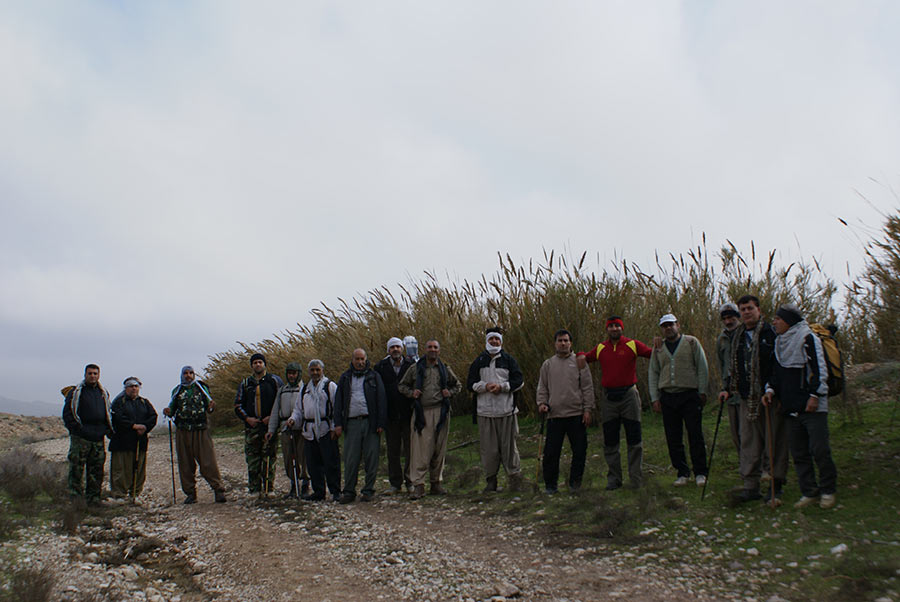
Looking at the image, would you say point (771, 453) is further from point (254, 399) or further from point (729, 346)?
point (254, 399)

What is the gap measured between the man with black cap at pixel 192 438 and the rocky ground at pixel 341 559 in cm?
84

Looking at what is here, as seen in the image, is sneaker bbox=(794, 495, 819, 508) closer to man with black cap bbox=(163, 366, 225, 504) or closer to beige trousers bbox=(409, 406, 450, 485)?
beige trousers bbox=(409, 406, 450, 485)

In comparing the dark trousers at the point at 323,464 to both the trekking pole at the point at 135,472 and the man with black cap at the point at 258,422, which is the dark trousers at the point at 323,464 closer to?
the man with black cap at the point at 258,422

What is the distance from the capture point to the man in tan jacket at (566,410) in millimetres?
7969

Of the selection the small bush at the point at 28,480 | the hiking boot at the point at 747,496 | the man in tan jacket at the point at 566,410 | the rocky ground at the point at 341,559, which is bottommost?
the rocky ground at the point at 341,559

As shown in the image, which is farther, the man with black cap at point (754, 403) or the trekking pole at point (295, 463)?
the trekking pole at point (295, 463)

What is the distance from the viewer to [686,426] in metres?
7.48

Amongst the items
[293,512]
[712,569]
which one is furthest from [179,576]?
[712,569]

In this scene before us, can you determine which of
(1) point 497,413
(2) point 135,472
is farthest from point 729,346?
(2) point 135,472

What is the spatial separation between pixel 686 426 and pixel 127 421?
7430 millimetres

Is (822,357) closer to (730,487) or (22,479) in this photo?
(730,487)

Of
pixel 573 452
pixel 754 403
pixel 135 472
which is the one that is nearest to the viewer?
pixel 754 403

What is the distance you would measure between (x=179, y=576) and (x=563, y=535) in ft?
10.8

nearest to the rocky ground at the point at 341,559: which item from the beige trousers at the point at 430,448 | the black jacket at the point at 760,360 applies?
the beige trousers at the point at 430,448
